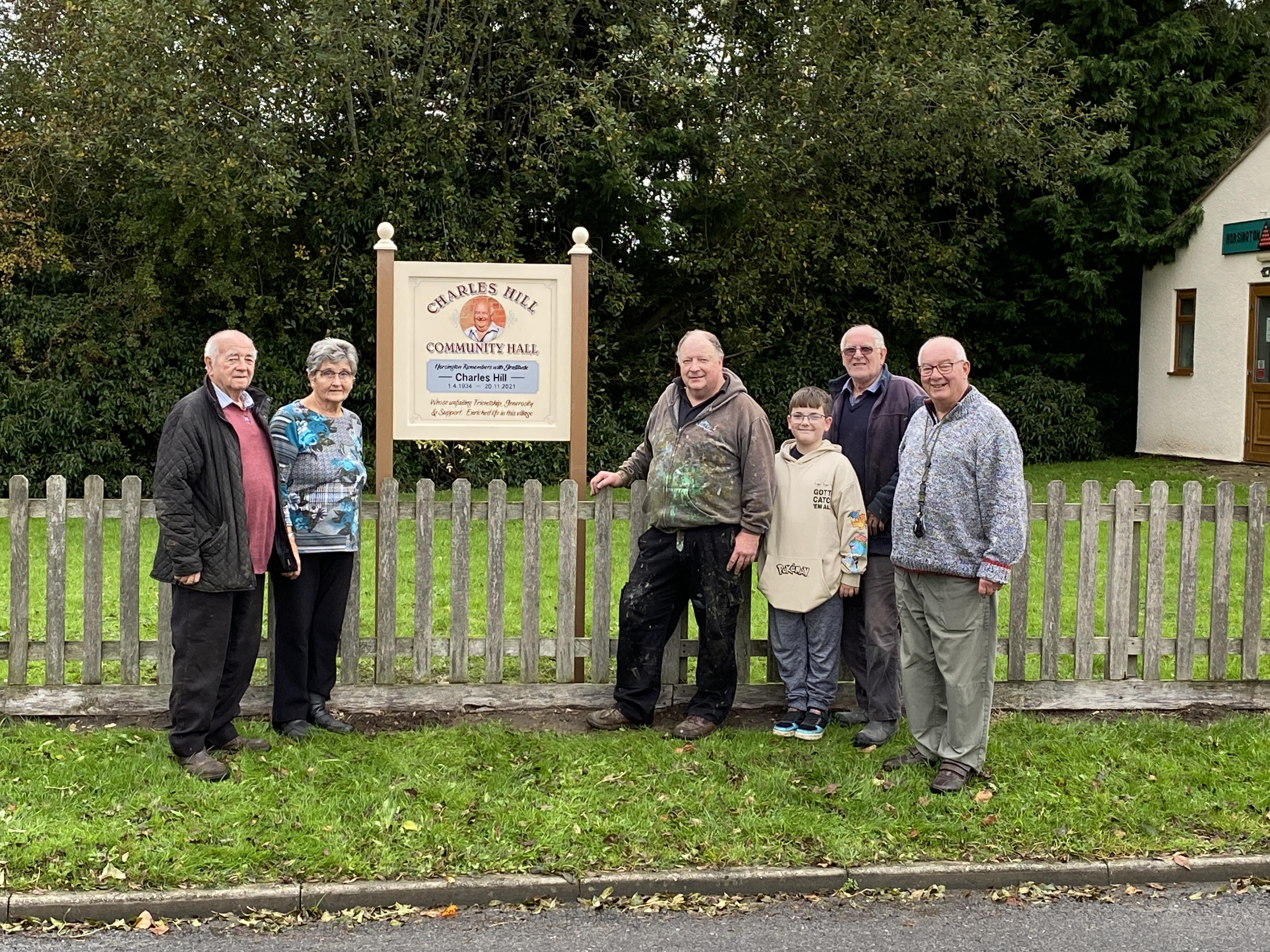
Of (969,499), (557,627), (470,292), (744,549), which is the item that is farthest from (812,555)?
(470,292)

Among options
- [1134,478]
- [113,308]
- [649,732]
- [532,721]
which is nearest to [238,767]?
[532,721]

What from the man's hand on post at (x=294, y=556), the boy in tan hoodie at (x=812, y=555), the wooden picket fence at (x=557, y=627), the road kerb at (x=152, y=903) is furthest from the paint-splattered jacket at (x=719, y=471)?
the road kerb at (x=152, y=903)

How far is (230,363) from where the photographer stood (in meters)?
5.24

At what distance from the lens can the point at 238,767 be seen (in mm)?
5246

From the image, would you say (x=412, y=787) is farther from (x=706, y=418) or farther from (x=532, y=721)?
(x=706, y=418)

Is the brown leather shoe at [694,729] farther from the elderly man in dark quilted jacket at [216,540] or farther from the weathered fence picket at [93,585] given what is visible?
the weathered fence picket at [93,585]

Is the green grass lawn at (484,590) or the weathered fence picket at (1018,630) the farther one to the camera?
the green grass lawn at (484,590)

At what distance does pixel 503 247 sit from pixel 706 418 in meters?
10.4

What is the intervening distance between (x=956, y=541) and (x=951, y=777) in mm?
983

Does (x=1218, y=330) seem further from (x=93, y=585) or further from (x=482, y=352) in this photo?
(x=93, y=585)

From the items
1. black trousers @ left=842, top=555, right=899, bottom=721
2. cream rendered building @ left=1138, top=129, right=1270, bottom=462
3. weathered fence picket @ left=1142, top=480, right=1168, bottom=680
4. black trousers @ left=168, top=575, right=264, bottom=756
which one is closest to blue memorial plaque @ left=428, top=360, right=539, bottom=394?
black trousers @ left=168, top=575, right=264, bottom=756

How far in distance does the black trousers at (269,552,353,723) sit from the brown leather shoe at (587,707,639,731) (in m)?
1.26

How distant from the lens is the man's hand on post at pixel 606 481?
611 centimetres

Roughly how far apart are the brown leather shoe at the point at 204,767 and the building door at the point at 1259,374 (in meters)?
18.3
